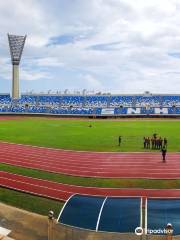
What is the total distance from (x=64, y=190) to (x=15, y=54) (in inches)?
3043

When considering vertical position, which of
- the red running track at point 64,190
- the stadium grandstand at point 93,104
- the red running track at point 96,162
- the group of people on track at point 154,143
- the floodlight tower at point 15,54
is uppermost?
the floodlight tower at point 15,54

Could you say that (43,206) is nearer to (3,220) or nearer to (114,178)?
(3,220)

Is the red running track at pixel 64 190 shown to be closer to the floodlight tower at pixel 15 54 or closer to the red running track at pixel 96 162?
the red running track at pixel 96 162

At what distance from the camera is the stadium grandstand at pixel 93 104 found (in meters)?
75.9

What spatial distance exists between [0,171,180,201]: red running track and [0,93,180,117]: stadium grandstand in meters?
53.8

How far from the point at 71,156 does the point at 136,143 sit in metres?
8.10

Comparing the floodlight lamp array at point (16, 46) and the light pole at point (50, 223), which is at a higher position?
the floodlight lamp array at point (16, 46)

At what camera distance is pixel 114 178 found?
2111 centimetres

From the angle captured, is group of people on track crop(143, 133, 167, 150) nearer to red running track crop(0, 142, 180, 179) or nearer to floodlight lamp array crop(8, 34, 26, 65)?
red running track crop(0, 142, 180, 179)

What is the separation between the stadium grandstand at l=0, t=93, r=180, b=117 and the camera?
75.9 m

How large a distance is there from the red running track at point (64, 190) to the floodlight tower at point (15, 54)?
72.1 m

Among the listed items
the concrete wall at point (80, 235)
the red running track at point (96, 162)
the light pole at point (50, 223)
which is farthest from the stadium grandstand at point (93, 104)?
the concrete wall at point (80, 235)

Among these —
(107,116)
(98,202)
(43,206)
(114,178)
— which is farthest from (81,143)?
(107,116)

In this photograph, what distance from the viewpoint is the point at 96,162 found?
2514 centimetres
